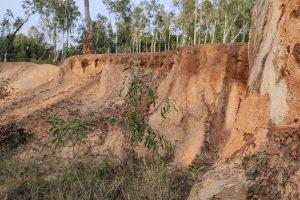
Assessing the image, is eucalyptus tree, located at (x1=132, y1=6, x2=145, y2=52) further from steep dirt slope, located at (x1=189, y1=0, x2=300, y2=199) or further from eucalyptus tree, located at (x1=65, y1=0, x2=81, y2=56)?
steep dirt slope, located at (x1=189, y1=0, x2=300, y2=199)

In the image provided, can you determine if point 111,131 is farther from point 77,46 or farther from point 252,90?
point 77,46

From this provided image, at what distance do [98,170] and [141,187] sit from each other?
99 cm

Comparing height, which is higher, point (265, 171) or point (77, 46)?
point (77, 46)

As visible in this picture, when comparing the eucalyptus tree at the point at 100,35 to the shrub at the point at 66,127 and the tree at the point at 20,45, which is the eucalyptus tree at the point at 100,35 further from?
the shrub at the point at 66,127

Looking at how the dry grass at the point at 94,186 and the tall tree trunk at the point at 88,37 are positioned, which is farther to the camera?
the tall tree trunk at the point at 88,37

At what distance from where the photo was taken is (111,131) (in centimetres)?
673

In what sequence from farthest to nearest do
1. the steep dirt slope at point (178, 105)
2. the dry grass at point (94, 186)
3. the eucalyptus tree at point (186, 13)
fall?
1. the eucalyptus tree at point (186, 13)
2. the steep dirt slope at point (178, 105)
3. the dry grass at point (94, 186)

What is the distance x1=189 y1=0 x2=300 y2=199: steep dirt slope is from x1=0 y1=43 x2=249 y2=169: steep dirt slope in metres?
2.52

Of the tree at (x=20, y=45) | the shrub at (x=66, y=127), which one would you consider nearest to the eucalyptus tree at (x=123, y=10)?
the tree at (x=20, y=45)

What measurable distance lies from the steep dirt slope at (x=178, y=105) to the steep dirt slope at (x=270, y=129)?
99.1 inches

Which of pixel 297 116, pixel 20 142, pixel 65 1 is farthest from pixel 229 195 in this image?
pixel 65 1

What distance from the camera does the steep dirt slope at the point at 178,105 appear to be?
574 cm

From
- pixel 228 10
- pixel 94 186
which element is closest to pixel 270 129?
pixel 94 186

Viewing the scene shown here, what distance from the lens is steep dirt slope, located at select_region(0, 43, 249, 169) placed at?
226 inches
